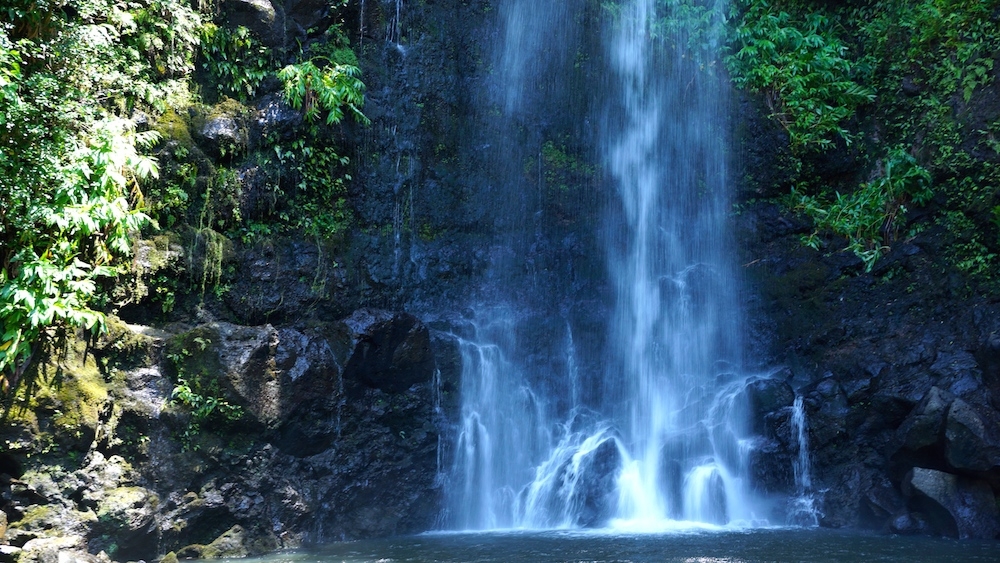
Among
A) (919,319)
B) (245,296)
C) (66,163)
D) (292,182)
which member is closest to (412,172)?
(292,182)

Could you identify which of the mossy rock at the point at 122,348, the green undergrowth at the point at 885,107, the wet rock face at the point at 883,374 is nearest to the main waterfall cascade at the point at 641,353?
the wet rock face at the point at 883,374

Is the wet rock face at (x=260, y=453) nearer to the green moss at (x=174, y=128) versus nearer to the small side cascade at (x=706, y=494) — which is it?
the green moss at (x=174, y=128)

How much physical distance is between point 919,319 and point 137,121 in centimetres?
1244

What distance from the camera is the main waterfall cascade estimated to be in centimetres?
1150

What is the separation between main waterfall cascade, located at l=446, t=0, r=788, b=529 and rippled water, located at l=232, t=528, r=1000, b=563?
3.78ft

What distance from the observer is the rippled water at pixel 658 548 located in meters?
8.33

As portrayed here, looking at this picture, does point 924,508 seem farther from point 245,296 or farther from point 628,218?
point 245,296

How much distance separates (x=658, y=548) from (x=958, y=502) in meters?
4.08

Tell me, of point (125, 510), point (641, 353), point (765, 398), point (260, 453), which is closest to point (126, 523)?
point (125, 510)

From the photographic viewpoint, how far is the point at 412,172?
14.2 meters

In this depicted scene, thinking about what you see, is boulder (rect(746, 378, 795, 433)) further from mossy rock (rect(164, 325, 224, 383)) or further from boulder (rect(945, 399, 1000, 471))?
mossy rock (rect(164, 325, 224, 383))

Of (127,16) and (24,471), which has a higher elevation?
(127,16)

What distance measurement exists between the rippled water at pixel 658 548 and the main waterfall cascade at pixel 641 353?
1.15 metres

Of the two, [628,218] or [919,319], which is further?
[628,218]
